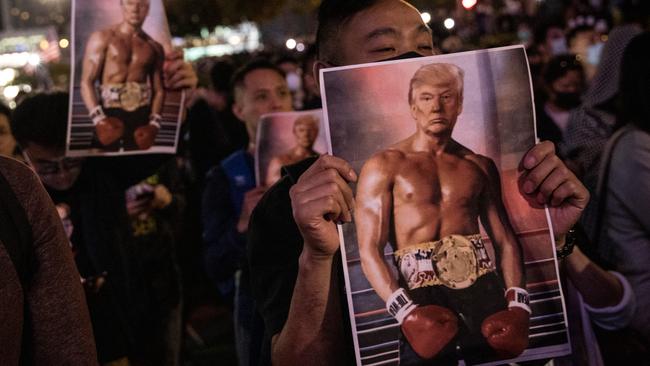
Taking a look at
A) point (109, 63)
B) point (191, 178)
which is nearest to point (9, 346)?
point (109, 63)

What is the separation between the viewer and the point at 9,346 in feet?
5.94

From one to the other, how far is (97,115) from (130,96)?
148 millimetres

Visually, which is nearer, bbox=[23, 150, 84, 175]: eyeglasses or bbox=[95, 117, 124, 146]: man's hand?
bbox=[95, 117, 124, 146]: man's hand

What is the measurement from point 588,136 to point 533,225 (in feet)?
11.3

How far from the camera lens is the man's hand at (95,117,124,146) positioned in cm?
345

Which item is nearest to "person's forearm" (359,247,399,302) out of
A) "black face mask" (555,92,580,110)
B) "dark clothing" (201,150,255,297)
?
"dark clothing" (201,150,255,297)

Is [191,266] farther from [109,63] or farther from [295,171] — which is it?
[295,171]

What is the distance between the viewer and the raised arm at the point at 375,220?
5.73ft

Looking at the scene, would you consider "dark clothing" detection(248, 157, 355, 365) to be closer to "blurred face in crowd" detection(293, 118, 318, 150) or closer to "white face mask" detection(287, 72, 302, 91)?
"blurred face in crowd" detection(293, 118, 318, 150)

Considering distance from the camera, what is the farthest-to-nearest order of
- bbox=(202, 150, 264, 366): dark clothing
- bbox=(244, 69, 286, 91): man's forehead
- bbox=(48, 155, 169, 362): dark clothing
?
bbox=(244, 69, 286, 91): man's forehead, bbox=(202, 150, 264, 366): dark clothing, bbox=(48, 155, 169, 362): dark clothing

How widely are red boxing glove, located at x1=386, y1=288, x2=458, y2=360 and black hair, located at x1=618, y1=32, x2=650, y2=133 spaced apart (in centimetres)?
194

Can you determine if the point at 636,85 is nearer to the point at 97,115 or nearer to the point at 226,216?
the point at 226,216

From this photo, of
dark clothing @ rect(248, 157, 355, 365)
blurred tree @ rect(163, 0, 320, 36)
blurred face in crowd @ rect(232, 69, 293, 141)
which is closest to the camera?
dark clothing @ rect(248, 157, 355, 365)

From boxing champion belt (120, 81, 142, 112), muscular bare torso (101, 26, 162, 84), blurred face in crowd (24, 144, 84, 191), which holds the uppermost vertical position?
muscular bare torso (101, 26, 162, 84)
